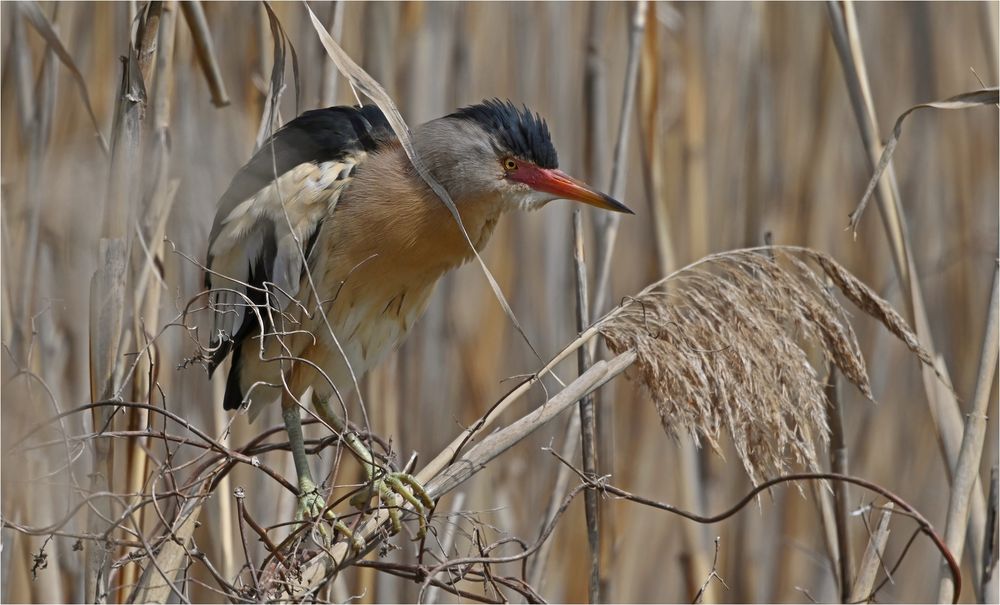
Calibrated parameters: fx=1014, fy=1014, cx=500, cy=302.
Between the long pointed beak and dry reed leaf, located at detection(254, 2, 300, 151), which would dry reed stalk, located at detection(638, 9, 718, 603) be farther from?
dry reed leaf, located at detection(254, 2, 300, 151)

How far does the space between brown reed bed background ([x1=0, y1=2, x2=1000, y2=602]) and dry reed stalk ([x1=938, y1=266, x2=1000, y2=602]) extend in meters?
0.12

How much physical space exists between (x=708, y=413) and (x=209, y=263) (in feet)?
2.84

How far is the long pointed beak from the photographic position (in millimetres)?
1475

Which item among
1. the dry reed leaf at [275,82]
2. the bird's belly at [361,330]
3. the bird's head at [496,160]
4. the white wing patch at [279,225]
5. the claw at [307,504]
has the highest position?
the dry reed leaf at [275,82]

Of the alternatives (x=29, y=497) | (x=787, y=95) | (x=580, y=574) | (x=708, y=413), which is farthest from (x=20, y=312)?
(x=787, y=95)

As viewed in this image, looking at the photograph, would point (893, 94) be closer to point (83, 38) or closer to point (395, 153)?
point (395, 153)

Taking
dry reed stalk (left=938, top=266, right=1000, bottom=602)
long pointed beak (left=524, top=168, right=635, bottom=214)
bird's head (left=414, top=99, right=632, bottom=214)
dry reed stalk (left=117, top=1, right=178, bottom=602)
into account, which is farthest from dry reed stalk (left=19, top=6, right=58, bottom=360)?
dry reed stalk (left=938, top=266, right=1000, bottom=602)

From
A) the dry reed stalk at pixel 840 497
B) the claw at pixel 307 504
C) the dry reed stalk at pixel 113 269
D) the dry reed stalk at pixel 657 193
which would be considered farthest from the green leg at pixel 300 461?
the dry reed stalk at pixel 840 497

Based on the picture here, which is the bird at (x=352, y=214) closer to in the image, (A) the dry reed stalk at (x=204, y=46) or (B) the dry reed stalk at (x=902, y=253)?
(A) the dry reed stalk at (x=204, y=46)

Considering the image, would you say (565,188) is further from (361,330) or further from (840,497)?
(840,497)

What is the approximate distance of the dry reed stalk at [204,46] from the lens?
4.33 feet

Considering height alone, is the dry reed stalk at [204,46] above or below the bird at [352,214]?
above

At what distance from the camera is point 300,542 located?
113 cm

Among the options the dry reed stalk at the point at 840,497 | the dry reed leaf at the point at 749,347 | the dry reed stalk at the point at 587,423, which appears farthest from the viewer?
the dry reed stalk at the point at 840,497
